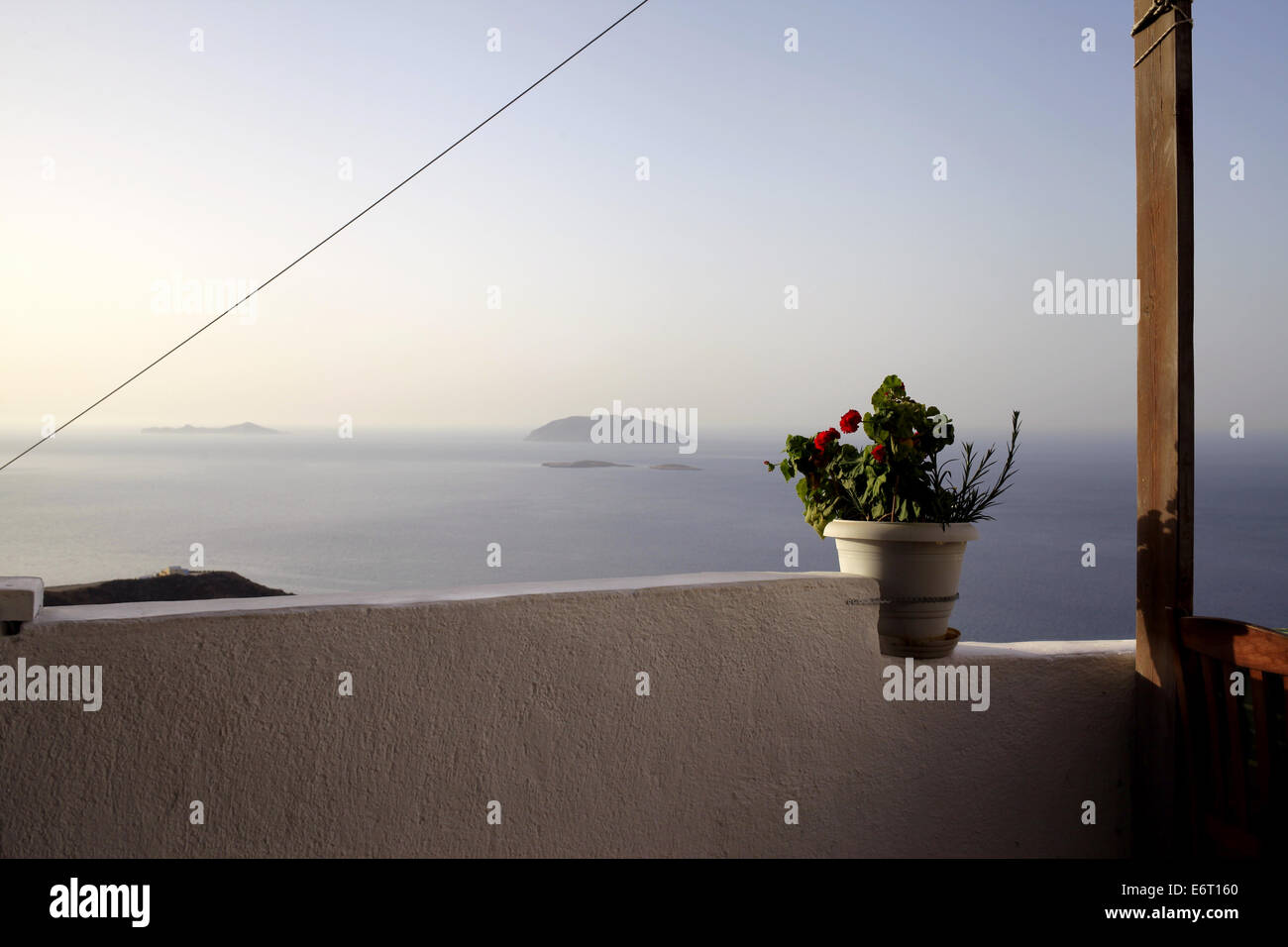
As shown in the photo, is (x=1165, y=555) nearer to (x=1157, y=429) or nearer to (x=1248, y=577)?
(x=1157, y=429)

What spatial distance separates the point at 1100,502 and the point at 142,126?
912 inches

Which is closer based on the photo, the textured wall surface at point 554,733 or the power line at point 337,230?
the textured wall surface at point 554,733

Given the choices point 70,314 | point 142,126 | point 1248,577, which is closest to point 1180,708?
point 142,126

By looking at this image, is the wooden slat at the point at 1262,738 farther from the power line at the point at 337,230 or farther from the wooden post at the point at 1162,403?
the power line at the point at 337,230

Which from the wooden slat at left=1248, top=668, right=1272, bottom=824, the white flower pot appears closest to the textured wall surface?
the white flower pot

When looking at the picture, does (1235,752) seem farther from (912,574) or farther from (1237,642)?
(912,574)

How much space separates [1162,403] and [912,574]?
759mm

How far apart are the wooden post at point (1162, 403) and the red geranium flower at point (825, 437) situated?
0.77m

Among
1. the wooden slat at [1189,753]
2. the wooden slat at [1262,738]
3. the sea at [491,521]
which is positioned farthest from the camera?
the sea at [491,521]

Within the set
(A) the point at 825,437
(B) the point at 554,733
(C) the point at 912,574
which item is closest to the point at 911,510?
(C) the point at 912,574

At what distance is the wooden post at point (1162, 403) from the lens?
6.42ft

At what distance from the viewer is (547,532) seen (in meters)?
20.8

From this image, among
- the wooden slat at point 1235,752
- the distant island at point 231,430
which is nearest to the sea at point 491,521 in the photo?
the distant island at point 231,430

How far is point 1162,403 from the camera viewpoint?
200 cm
